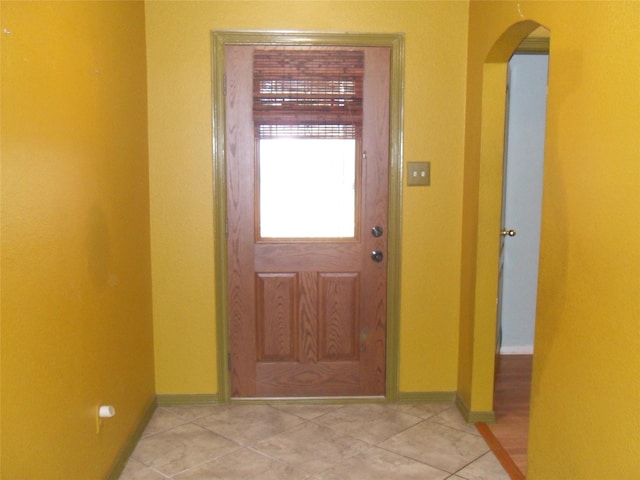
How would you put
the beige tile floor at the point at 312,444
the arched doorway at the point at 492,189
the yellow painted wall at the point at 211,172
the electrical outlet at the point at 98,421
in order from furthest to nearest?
the yellow painted wall at the point at 211,172
the arched doorway at the point at 492,189
the beige tile floor at the point at 312,444
the electrical outlet at the point at 98,421

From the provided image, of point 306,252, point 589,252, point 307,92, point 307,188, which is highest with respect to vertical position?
point 307,92

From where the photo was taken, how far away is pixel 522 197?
419 cm

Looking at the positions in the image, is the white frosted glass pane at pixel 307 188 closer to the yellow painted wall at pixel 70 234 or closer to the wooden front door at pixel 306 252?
the wooden front door at pixel 306 252

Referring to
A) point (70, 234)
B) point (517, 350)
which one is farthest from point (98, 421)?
point (517, 350)

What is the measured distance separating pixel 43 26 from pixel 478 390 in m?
2.54

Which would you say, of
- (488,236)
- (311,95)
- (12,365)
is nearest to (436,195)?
(488,236)

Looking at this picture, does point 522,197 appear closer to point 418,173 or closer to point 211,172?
point 418,173

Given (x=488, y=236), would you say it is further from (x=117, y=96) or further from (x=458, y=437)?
(x=117, y=96)

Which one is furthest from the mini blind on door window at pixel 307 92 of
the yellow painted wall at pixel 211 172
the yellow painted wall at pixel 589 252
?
the yellow painted wall at pixel 589 252

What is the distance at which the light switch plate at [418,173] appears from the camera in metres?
3.19

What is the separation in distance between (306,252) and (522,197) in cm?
182

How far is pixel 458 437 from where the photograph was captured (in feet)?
9.59

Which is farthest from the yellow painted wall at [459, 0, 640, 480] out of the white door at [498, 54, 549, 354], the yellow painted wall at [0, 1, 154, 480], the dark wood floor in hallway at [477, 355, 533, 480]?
the white door at [498, 54, 549, 354]

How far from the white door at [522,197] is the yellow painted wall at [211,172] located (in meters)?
1.06
